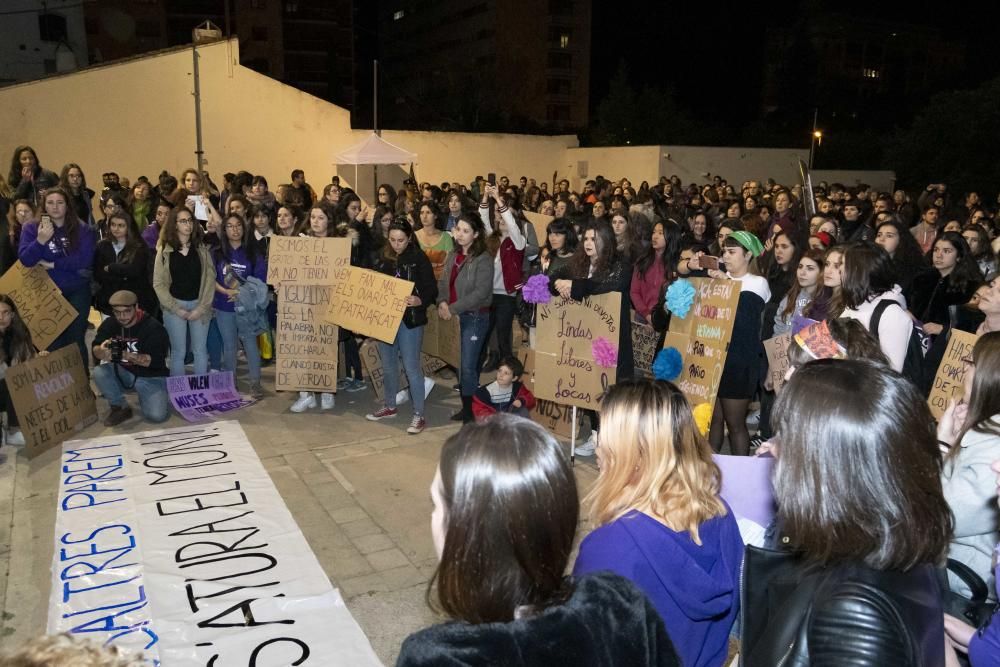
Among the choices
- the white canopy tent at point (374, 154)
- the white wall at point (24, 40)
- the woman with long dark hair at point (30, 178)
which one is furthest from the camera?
the white wall at point (24, 40)

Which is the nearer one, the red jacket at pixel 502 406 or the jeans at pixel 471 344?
the red jacket at pixel 502 406

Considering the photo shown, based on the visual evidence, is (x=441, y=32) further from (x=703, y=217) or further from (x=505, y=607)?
(x=505, y=607)

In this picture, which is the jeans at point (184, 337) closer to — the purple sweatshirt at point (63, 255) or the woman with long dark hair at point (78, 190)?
the purple sweatshirt at point (63, 255)

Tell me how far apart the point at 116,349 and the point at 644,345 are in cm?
463

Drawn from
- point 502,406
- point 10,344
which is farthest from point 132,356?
point 502,406

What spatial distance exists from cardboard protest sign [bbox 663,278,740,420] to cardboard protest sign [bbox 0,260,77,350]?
557 cm

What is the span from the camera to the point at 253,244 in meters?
7.82

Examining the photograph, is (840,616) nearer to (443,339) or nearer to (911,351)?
(911,351)

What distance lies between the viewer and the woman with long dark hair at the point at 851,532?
4.81 feet

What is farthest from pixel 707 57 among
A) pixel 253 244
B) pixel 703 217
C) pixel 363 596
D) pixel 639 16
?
pixel 363 596

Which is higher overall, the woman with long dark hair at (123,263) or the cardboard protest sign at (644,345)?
the woman with long dark hair at (123,263)

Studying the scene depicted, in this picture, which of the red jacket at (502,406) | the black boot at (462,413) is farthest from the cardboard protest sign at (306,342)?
the red jacket at (502,406)

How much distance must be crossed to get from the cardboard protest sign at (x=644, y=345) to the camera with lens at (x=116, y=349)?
449cm

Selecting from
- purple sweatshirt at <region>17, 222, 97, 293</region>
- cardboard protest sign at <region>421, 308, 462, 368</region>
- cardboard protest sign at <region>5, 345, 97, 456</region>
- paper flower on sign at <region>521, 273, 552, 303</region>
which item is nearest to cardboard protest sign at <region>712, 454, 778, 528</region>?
paper flower on sign at <region>521, 273, 552, 303</region>
